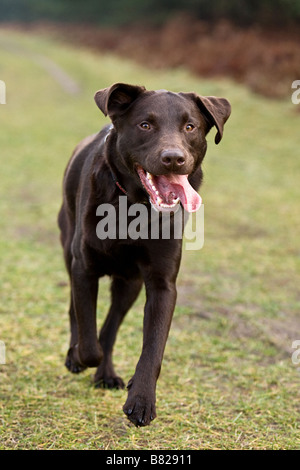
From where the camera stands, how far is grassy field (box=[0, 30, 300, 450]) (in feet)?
10.8

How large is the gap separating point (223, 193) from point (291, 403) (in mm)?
5805

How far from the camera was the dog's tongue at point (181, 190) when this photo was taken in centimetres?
288

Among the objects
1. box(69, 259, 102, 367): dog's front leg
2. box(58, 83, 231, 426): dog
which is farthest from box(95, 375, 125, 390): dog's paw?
box(69, 259, 102, 367): dog's front leg

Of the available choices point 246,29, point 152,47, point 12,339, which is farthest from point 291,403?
point 152,47

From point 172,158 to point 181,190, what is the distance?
6.8 inches

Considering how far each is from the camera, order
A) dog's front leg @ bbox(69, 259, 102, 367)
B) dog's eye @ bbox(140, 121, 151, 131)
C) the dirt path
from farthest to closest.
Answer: the dirt path < dog's front leg @ bbox(69, 259, 102, 367) < dog's eye @ bbox(140, 121, 151, 131)

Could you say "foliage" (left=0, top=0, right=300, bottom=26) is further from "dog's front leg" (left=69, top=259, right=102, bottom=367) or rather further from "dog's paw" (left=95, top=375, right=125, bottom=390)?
"dog's front leg" (left=69, top=259, right=102, bottom=367)

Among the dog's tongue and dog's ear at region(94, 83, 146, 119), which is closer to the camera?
the dog's tongue

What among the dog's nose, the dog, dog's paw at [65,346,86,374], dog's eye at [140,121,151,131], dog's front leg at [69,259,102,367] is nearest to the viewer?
the dog's nose

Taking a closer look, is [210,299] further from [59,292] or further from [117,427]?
[117,427]

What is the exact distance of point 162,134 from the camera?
9.89 ft

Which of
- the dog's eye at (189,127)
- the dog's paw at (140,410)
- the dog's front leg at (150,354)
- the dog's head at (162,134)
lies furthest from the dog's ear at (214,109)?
the dog's paw at (140,410)

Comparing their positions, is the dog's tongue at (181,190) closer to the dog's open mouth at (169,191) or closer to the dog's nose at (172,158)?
the dog's open mouth at (169,191)

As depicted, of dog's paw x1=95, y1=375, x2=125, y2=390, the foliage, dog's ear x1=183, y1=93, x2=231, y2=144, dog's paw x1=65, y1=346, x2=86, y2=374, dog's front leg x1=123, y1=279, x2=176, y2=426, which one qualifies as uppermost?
the foliage
